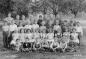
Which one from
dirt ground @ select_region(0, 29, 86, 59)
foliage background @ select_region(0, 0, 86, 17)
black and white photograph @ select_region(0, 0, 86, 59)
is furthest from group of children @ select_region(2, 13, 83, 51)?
foliage background @ select_region(0, 0, 86, 17)

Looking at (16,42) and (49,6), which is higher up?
(49,6)

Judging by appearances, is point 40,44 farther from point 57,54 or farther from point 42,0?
point 42,0

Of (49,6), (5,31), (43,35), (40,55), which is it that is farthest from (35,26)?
(49,6)

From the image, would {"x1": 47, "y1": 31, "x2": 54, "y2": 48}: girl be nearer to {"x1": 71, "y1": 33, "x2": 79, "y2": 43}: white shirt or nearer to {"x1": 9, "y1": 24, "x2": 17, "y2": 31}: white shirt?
{"x1": 71, "y1": 33, "x2": 79, "y2": 43}: white shirt

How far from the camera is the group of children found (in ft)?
34.6

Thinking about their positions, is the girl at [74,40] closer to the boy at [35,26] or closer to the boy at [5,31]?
the boy at [35,26]

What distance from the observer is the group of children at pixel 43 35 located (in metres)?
10.6

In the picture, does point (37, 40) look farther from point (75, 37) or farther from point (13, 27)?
point (75, 37)

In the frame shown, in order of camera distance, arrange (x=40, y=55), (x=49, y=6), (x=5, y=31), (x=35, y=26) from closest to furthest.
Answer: (x=40, y=55) → (x=35, y=26) → (x=5, y=31) → (x=49, y=6)

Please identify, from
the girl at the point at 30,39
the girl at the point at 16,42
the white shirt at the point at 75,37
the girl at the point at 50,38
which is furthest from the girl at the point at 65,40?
the girl at the point at 16,42

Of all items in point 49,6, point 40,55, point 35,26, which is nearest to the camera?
point 40,55

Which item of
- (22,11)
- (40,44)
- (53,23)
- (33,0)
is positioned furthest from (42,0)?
(40,44)

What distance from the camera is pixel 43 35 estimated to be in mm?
10711

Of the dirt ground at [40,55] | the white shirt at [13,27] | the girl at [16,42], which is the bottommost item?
the dirt ground at [40,55]
